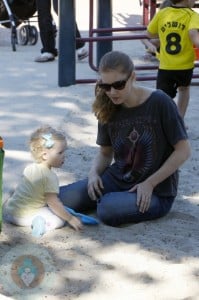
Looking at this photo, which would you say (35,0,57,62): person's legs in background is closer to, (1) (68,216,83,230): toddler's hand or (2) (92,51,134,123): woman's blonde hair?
(2) (92,51,134,123): woman's blonde hair

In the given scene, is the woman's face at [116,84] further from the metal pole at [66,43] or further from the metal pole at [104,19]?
the metal pole at [104,19]

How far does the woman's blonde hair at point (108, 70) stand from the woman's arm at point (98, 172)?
24 cm

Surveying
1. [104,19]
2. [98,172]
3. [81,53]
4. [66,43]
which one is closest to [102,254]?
[98,172]

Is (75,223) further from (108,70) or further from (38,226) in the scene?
(108,70)

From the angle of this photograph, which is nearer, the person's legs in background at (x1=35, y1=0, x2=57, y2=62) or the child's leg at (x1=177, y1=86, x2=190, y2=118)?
the child's leg at (x1=177, y1=86, x2=190, y2=118)

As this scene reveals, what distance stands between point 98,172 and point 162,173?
16.7 inches

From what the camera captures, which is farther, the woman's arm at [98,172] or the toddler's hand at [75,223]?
the woman's arm at [98,172]

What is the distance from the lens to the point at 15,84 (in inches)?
271

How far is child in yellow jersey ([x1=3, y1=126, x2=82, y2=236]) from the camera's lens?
3.54 m

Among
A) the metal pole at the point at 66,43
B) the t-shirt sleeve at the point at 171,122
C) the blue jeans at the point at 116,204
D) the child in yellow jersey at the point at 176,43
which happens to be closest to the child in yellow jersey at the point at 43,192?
the blue jeans at the point at 116,204

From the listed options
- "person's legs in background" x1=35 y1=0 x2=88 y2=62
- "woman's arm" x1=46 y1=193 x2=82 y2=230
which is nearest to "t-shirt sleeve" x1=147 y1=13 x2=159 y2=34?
"woman's arm" x1=46 y1=193 x2=82 y2=230

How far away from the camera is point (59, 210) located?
3.57 meters

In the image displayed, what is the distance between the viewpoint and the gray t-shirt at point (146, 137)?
3.63 m

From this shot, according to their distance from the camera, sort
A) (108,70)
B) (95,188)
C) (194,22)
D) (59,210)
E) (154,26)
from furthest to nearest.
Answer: (154,26), (194,22), (95,188), (59,210), (108,70)
